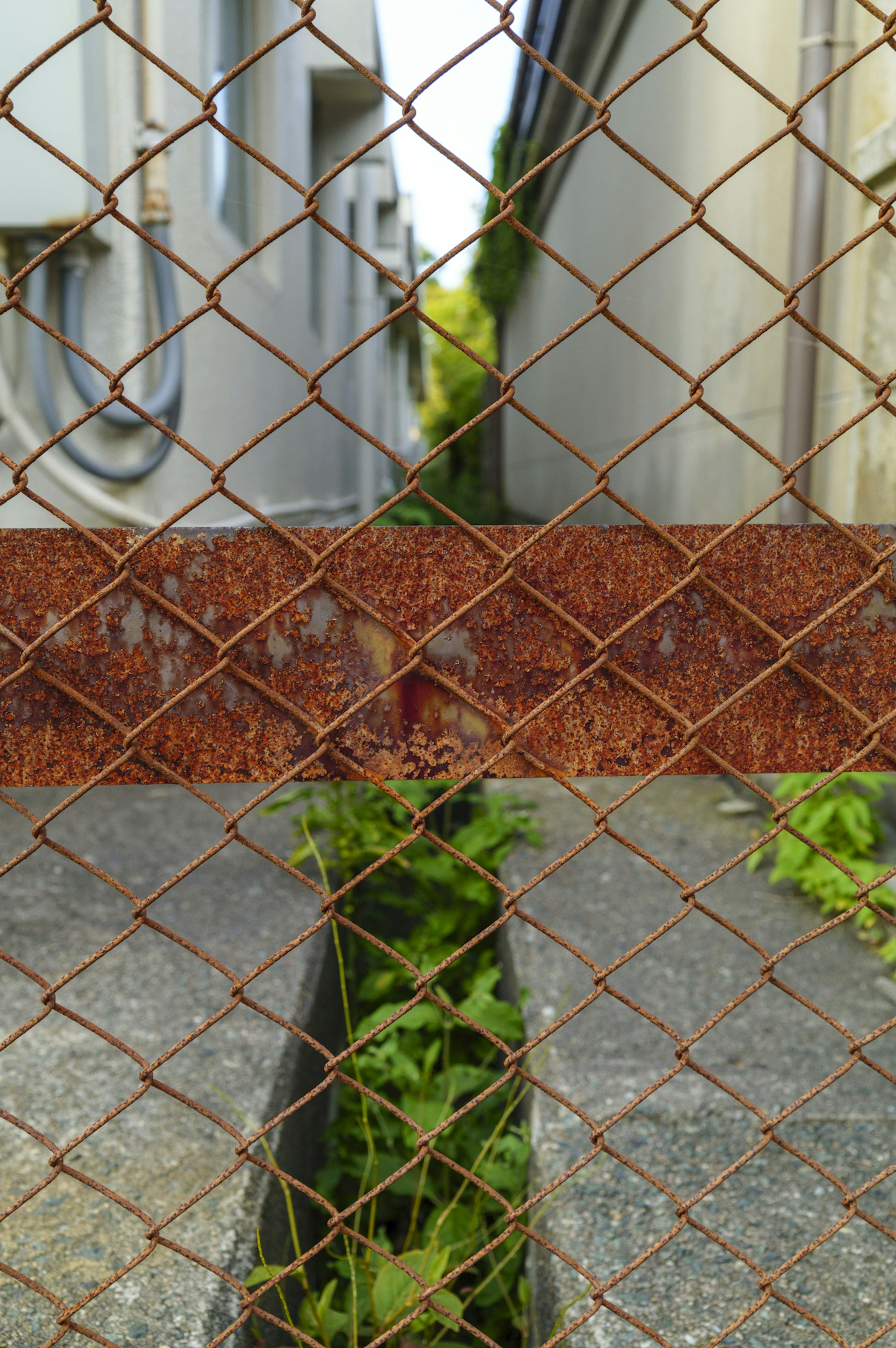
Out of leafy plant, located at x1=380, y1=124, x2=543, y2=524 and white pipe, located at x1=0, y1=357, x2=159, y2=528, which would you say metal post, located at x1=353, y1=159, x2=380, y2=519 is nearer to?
leafy plant, located at x1=380, y1=124, x2=543, y2=524

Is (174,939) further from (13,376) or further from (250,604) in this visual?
(13,376)

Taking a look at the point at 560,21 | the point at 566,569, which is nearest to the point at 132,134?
the point at 566,569

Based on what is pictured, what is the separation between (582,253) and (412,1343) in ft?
20.4

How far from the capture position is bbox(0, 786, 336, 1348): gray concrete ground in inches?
58.7

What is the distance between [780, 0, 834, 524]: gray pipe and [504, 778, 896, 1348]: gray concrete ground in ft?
4.39

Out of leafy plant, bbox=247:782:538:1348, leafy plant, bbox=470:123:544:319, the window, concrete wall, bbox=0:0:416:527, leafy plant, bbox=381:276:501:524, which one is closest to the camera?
leafy plant, bbox=247:782:538:1348

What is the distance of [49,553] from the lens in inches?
42.0

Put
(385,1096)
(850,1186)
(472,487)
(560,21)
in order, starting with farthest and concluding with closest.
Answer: (472,487), (560,21), (385,1096), (850,1186)

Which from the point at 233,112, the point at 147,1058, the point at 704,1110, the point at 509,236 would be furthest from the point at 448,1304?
the point at 509,236

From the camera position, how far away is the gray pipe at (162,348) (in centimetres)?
303

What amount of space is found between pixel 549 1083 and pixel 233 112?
412 cm

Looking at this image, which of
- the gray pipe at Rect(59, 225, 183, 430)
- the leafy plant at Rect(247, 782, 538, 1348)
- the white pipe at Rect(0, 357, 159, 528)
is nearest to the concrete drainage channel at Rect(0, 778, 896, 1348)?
the leafy plant at Rect(247, 782, 538, 1348)

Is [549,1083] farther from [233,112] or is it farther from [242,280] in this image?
[233,112]

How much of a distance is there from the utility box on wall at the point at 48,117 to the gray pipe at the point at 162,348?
0.50ft
